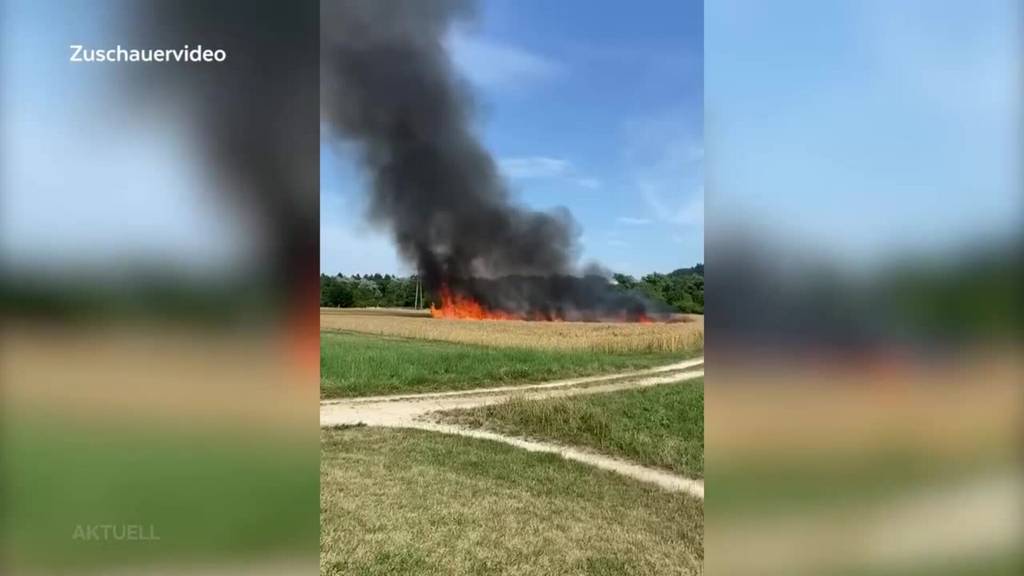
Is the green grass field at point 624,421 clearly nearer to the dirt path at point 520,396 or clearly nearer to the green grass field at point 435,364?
the dirt path at point 520,396

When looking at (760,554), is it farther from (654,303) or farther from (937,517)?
(654,303)

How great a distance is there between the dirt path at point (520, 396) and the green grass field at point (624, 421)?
0.03 metres

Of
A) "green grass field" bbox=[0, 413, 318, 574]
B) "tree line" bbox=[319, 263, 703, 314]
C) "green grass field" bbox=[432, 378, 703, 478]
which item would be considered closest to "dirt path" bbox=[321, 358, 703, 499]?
"green grass field" bbox=[432, 378, 703, 478]

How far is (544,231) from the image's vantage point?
10.4ft

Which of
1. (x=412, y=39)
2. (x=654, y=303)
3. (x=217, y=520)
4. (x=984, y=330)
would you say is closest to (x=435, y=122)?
(x=412, y=39)

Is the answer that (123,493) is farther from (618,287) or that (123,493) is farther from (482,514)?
(618,287)

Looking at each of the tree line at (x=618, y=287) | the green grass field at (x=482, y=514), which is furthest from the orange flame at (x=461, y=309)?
the green grass field at (x=482, y=514)

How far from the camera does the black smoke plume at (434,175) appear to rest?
10.0 ft

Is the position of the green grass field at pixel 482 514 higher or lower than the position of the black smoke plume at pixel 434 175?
lower

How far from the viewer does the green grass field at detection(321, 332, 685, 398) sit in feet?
10.4

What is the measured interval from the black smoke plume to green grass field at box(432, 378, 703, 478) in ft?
1.36

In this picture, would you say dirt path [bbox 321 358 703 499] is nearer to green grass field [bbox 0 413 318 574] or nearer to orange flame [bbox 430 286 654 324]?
orange flame [bbox 430 286 654 324]

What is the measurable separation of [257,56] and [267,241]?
770 millimetres

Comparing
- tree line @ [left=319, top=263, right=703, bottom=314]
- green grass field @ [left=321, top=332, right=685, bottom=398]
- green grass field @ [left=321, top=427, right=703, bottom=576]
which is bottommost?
green grass field @ [left=321, top=427, right=703, bottom=576]
